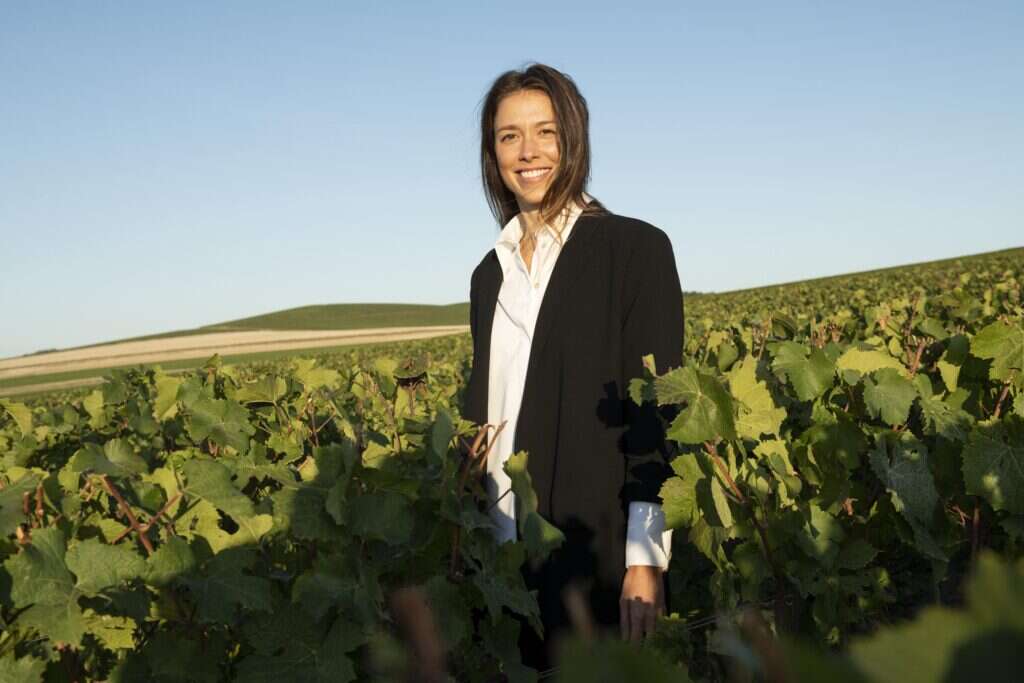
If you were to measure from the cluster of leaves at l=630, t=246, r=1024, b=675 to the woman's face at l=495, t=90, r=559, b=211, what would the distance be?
86cm

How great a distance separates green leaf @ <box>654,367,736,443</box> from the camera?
6.71ft

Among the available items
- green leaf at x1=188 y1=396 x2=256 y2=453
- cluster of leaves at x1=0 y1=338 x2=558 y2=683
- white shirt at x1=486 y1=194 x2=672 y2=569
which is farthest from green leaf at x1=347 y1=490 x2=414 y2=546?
green leaf at x1=188 y1=396 x2=256 y2=453

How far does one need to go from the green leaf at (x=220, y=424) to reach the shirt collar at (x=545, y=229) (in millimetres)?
1057

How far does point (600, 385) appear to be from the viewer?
2.55 metres

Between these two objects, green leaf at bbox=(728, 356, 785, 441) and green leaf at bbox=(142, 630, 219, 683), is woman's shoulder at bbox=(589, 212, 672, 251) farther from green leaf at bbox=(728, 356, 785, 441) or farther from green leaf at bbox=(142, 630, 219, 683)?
green leaf at bbox=(142, 630, 219, 683)

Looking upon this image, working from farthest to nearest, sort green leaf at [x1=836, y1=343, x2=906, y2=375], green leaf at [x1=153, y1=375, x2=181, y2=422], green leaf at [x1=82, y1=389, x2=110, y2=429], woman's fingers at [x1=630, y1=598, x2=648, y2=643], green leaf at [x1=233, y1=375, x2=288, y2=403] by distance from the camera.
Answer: green leaf at [x1=82, y1=389, x2=110, y2=429] < green leaf at [x1=153, y1=375, x2=181, y2=422] < green leaf at [x1=233, y1=375, x2=288, y2=403] < green leaf at [x1=836, y1=343, x2=906, y2=375] < woman's fingers at [x1=630, y1=598, x2=648, y2=643]

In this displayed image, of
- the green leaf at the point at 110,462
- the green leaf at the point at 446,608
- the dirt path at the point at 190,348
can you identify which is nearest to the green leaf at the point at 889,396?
the green leaf at the point at 446,608

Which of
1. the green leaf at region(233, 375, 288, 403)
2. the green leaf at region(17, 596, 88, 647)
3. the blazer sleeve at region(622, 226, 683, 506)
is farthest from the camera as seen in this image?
the green leaf at region(233, 375, 288, 403)

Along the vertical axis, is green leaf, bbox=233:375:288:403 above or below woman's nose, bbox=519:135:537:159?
below

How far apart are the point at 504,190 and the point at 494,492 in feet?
4.13

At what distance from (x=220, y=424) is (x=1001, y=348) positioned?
2.50 m

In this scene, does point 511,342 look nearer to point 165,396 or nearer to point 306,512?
point 306,512

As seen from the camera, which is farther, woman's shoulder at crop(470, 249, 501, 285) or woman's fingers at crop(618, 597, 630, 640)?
woman's shoulder at crop(470, 249, 501, 285)

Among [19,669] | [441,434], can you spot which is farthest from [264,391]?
[19,669]
